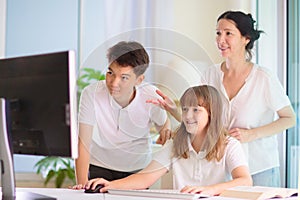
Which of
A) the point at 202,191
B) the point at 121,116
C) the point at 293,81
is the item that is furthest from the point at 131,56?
the point at 293,81

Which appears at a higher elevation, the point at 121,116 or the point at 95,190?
the point at 121,116

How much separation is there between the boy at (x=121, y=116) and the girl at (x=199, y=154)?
0.05 m

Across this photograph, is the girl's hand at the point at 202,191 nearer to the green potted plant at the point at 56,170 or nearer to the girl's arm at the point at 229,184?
the girl's arm at the point at 229,184

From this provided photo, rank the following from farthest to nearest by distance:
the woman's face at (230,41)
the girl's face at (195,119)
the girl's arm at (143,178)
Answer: the woman's face at (230,41) < the girl's face at (195,119) < the girl's arm at (143,178)

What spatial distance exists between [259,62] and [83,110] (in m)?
1.36

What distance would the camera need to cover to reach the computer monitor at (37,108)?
4.50ft

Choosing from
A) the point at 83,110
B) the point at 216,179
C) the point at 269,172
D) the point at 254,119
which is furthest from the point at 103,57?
the point at 269,172

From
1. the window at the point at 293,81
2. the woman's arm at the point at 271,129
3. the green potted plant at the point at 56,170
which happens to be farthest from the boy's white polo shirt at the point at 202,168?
the green potted plant at the point at 56,170

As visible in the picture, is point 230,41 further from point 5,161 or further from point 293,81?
point 5,161

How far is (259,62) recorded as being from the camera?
305cm

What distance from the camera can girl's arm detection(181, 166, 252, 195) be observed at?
1.70 m

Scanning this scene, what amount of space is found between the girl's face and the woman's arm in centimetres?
61

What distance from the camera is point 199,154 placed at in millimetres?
2068

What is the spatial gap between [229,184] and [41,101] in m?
0.77
